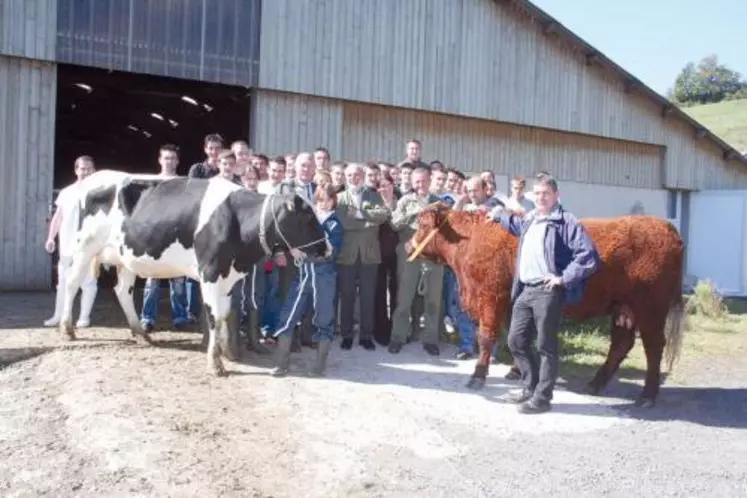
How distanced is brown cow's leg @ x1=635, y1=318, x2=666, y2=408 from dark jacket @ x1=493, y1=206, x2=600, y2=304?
35.4 inches

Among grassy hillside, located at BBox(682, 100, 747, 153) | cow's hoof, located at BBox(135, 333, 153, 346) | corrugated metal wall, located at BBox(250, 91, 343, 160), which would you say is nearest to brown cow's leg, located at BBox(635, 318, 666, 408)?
cow's hoof, located at BBox(135, 333, 153, 346)

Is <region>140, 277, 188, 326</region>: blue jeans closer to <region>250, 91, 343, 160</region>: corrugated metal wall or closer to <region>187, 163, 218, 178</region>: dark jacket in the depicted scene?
<region>187, 163, 218, 178</region>: dark jacket

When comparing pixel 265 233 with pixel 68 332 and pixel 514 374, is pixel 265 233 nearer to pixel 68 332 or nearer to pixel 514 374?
pixel 68 332

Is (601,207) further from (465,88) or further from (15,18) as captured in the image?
(15,18)

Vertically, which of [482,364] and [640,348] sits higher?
[482,364]

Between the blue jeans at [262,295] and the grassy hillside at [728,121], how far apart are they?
33921 mm

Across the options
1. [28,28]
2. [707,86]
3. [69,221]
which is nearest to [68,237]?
[69,221]

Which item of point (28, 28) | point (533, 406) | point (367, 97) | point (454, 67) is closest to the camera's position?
point (533, 406)

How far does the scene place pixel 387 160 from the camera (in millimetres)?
14164

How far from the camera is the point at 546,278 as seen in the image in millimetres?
6352

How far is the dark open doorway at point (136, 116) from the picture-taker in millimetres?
14156

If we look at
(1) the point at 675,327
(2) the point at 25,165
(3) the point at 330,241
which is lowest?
(1) the point at 675,327

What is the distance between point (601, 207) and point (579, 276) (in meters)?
11.8

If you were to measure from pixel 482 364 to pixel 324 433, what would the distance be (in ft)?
6.76
